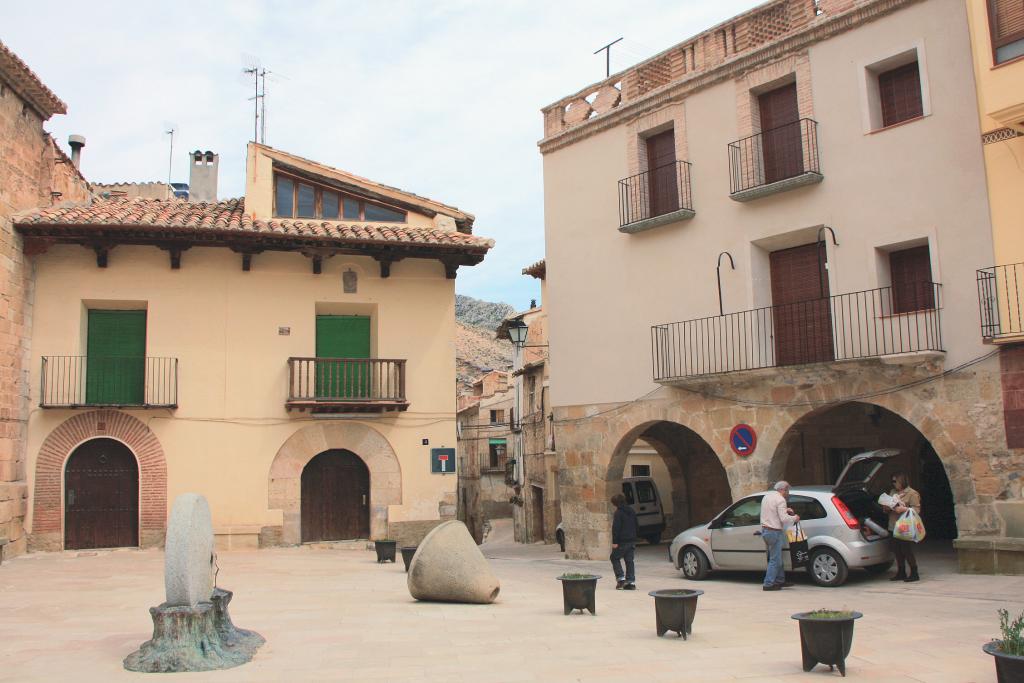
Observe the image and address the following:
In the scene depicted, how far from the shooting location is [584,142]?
17.1 metres

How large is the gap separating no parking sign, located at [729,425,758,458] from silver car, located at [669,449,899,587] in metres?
1.47

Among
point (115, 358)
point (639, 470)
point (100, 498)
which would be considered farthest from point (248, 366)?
point (639, 470)

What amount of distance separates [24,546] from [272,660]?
1138 cm

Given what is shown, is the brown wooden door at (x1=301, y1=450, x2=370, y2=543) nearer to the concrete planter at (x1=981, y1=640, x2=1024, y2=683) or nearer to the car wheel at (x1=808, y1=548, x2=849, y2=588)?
the car wheel at (x1=808, y1=548, x2=849, y2=588)

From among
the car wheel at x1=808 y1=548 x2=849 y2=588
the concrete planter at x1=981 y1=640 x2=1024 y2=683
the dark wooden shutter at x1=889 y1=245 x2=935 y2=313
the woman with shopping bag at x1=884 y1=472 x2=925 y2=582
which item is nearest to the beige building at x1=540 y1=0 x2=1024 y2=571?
the dark wooden shutter at x1=889 y1=245 x2=935 y2=313

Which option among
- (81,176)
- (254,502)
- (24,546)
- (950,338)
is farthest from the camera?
(81,176)

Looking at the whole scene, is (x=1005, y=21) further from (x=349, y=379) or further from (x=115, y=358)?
(x=115, y=358)

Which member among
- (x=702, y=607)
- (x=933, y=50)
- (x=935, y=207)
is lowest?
(x=702, y=607)

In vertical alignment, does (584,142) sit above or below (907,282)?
A: above

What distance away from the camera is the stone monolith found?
10016mm

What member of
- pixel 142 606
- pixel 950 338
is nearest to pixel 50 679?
pixel 142 606

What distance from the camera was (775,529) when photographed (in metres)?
11.3

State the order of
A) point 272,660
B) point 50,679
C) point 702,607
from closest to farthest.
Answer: point 50,679 → point 272,660 → point 702,607

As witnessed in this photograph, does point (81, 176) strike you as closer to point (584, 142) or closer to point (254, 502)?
point (254, 502)
